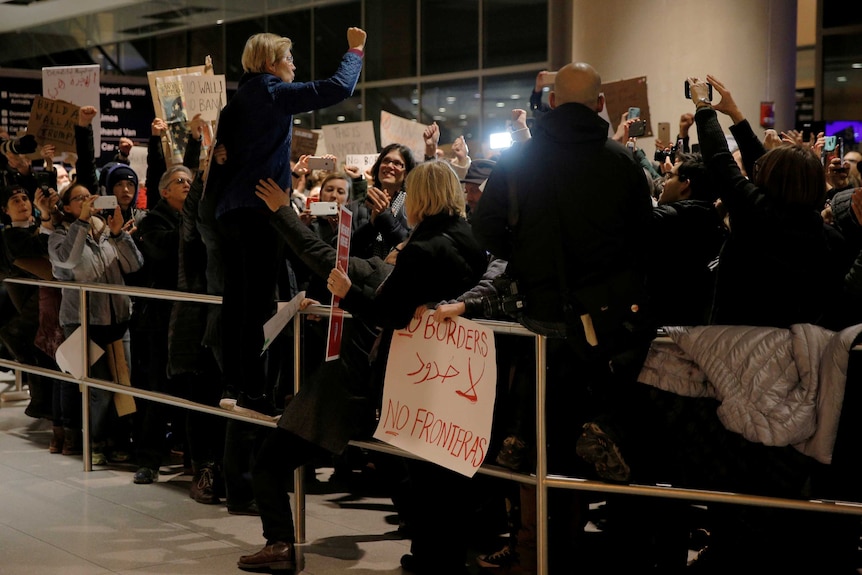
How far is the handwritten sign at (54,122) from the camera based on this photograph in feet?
27.8

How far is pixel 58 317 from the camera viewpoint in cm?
800

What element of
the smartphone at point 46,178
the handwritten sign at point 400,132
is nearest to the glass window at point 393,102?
the handwritten sign at point 400,132

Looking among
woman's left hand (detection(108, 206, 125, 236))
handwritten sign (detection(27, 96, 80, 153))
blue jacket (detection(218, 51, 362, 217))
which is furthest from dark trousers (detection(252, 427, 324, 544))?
handwritten sign (detection(27, 96, 80, 153))

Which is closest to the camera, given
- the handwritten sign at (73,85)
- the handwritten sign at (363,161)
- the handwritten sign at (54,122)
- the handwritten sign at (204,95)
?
the handwritten sign at (204,95)

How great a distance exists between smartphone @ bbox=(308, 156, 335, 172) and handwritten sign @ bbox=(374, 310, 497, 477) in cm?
222

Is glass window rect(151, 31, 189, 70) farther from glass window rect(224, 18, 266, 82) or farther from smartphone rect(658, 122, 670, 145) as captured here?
smartphone rect(658, 122, 670, 145)

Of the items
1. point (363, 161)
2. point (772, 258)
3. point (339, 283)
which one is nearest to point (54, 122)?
point (363, 161)

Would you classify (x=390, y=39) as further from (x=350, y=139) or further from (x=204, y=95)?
(x=204, y=95)

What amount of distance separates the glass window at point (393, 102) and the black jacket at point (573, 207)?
13.6m

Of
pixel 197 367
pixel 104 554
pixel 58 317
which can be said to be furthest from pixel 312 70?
pixel 104 554

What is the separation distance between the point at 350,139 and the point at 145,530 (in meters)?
5.01

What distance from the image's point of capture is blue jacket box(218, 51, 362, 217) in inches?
208

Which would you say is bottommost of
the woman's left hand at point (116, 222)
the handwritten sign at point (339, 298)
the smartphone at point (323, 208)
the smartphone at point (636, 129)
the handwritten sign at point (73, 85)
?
the handwritten sign at point (339, 298)

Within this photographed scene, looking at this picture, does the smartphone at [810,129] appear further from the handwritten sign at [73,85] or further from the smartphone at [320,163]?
the handwritten sign at [73,85]
